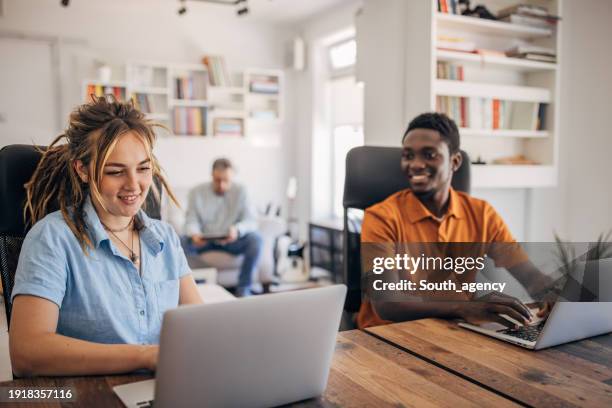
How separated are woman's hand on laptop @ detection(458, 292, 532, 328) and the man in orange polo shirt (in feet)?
0.98

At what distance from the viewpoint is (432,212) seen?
1.91 m

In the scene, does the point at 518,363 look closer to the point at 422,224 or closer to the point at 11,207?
the point at 422,224

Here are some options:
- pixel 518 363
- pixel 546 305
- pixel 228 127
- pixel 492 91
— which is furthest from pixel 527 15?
pixel 228 127

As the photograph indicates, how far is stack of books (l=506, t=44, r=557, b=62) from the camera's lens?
3316mm

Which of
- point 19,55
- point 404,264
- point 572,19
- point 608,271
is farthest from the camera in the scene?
point 19,55

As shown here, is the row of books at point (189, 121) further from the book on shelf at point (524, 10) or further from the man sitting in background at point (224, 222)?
the book on shelf at point (524, 10)

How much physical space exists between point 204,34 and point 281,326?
5.36 metres

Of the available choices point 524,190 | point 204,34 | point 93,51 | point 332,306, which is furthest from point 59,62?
point 332,306

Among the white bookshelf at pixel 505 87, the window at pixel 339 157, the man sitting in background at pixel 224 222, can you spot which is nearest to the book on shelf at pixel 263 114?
the window at pixel 339 157

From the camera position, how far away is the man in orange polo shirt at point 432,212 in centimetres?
178

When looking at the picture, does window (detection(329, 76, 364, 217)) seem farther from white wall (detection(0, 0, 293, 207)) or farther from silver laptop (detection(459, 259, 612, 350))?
silver laptop (detection(459, 259, 612, 350))

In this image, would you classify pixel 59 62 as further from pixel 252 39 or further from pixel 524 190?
pixel 524 190

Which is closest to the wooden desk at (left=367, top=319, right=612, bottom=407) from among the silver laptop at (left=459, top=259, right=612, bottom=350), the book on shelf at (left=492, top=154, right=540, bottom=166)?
the silver laptop at (left=459, top=259, right=612, bottom=350)

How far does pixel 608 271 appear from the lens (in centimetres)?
128
